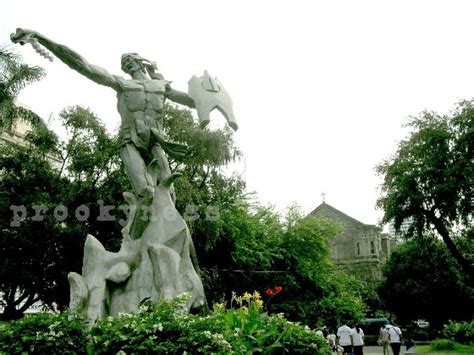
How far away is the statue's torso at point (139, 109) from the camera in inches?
315

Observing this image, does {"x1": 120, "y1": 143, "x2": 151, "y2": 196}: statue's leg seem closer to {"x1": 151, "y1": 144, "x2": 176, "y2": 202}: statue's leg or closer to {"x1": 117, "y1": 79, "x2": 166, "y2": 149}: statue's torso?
{"x1": 117, "y1": 79, "x2": 166, "y2": 149}: statue's torso

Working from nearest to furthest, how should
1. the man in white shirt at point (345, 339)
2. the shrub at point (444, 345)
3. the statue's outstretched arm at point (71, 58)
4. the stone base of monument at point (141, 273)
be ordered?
1. the stone base of monument at point (141, 273)
2. the statue's outstretched arm at point (71, 58)
3. the man in white shirt at point (345, 339)
4. the shrub at point (444, 345)

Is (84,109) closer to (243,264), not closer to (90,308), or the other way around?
(243,264)

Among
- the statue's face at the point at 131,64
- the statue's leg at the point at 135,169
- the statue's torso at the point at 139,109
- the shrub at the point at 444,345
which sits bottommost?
the shrub at the point at 444,345

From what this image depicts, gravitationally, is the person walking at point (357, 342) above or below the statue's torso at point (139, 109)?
below

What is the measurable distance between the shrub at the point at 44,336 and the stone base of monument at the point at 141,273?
1.60 m

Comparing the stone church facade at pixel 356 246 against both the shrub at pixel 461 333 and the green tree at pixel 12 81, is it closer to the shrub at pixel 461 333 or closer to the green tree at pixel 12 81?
the shrub at pixel 461 333

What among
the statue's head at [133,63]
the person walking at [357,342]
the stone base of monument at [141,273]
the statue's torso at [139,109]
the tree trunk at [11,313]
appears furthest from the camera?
the tree trunk at [11,313]

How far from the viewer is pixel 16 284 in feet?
70.5

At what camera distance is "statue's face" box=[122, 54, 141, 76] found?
27.3ft

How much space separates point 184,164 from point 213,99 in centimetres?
1574

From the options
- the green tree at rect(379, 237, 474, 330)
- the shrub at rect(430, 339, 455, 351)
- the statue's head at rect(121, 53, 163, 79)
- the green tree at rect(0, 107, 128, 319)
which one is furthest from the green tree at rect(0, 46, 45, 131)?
the green tree at rect(379, 237, 474, 330)

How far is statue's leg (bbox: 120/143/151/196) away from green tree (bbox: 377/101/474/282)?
16.3 m

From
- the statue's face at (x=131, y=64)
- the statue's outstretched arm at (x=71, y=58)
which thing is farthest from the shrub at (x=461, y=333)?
the statue's outstretched arm at (x=71, y=58)
